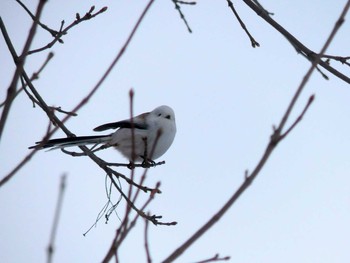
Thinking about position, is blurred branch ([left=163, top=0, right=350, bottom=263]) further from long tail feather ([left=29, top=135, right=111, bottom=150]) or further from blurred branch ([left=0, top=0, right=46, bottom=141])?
long tail feather ([left=29, top=135, right=111, bottom=150])

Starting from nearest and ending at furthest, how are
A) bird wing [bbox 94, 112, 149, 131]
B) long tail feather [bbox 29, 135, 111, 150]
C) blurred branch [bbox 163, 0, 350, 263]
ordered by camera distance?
blurred branch [bbox 163, 0, 350, 263] → long tail feather [bbox 29, 135, 111, 150] → bird wing [bbox 94, 112, 149, 131]

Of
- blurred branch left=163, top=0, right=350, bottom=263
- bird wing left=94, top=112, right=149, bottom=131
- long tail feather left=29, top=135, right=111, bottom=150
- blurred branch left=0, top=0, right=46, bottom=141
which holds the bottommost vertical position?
blurred branch left=163, top=0, right=350, bottom=263

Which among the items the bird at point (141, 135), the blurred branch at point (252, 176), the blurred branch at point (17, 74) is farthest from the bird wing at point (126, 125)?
the blurred branch at point (252, 176)

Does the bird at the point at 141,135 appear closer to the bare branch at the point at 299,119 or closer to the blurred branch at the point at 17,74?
the blurred branch at the point at 17,74

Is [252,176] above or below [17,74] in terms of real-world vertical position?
below

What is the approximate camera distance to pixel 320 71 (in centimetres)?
273

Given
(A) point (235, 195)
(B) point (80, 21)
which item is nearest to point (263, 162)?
(A) point (235, 195)

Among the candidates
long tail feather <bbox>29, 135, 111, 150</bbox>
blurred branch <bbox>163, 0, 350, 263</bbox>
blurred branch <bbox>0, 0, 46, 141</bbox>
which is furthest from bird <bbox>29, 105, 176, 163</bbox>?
blurred branch <bbox>163, 0, 350, 263</bbox>

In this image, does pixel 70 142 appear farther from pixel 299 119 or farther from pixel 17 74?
pixel 299 119

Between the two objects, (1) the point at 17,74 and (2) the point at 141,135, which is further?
(2) the point at 141,135

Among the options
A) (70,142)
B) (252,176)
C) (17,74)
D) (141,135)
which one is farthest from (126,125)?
(252,176)

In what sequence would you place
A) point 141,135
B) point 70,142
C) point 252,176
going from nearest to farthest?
point 252,176 → point 70,142 → point 141,135

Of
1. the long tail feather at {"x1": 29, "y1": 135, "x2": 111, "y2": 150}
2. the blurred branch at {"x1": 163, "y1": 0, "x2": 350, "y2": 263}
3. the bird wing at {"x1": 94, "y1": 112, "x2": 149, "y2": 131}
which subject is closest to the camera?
the blurred branch at {"x1": 163, "y1": 0, "x2": 350, "y2": 263}

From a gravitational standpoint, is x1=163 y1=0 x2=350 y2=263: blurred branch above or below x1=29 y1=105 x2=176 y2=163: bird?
below
